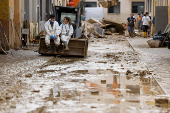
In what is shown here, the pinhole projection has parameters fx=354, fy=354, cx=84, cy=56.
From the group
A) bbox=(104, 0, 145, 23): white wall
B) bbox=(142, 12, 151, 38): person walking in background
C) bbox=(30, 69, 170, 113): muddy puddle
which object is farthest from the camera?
bbox=(104, 0, 145, 23): white wall

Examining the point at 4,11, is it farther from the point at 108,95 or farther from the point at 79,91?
the point at 108,95

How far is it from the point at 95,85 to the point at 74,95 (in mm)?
1089

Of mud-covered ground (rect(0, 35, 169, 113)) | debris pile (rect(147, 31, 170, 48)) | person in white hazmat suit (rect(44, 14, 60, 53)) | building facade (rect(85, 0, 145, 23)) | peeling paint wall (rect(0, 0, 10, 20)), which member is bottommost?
mud-covered ground (rect(0, 35, 169, 113))

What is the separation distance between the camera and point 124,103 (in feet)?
17.6

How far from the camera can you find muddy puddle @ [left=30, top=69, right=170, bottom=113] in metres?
5.06

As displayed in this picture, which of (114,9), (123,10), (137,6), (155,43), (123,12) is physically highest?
(137,6)

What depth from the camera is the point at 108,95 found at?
6.00 metres

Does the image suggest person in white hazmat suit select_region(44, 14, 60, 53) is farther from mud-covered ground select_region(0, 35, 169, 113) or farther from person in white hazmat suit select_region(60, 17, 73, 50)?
mud-covered ground select_region(0, 35, 169, 113)

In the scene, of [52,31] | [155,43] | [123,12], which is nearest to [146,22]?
[155,43]

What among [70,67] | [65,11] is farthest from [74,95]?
[65,11]

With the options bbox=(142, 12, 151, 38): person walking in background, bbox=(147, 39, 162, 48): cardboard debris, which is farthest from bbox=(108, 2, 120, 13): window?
bbox=(147, 39, 162, 48): cardboard debris

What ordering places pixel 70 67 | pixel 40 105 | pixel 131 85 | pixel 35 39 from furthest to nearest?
1. pixel 35 39
2. pixel 70 67
3. pixel 131 85
4. pixel 40 105

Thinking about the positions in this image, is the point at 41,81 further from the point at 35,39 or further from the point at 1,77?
the point at 35,39

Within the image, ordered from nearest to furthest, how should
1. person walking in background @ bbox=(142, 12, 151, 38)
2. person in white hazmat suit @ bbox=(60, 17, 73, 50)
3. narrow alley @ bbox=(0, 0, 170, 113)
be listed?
narrow alley @ bbox=(0, 0, 170, 113) → person in white hazmat suit @ bbox=(60, 17, 73, 50) → person walking in background @ bbox=(142, 12, 151, 38)
